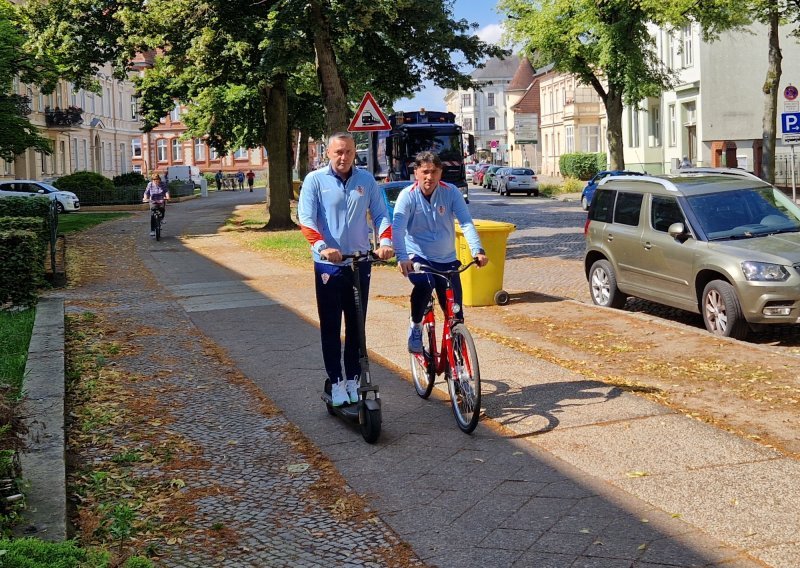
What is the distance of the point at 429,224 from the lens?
7.30 meters

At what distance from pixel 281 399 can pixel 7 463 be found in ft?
10.5

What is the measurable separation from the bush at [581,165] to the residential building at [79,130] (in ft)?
88.5

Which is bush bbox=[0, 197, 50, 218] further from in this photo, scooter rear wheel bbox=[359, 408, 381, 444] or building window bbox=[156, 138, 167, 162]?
building window bbox=[156, 138, 167, 162]

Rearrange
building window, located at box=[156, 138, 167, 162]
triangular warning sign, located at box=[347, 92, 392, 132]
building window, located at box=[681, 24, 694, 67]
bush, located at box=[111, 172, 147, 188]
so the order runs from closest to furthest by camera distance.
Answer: triangular warning sign, located at box=[347, 92, 392, 132], building window, located at box=[681, 24, 694, 67], bush, located at box=[111, 172, 147, 188], building window, located at box=[156, 138, 167, 162]

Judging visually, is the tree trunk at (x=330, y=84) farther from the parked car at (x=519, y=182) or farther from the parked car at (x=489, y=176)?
the parked car at (x=489, y=176)

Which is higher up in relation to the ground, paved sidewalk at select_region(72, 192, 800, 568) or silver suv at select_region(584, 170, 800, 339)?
silver suv at select_region(584, 170, 800, 339)

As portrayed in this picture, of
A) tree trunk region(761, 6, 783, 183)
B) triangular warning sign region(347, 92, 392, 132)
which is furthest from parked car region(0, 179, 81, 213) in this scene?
triangular warning sign region(347, 92, 392, 132)

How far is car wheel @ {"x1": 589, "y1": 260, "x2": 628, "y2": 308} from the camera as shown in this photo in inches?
518

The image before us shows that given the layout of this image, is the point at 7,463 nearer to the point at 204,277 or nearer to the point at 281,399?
the point at 281,399

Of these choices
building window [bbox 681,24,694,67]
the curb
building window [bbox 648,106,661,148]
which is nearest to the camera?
the curb

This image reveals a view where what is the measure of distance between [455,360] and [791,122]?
18.3m

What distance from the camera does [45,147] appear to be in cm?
3478

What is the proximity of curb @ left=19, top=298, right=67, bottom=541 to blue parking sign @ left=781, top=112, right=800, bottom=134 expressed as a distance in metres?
17.6

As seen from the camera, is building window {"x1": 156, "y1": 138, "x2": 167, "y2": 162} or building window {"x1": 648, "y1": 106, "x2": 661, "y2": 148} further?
building window {"x1": 156, "y1": 138, "x2": 167, "y2": 162}
